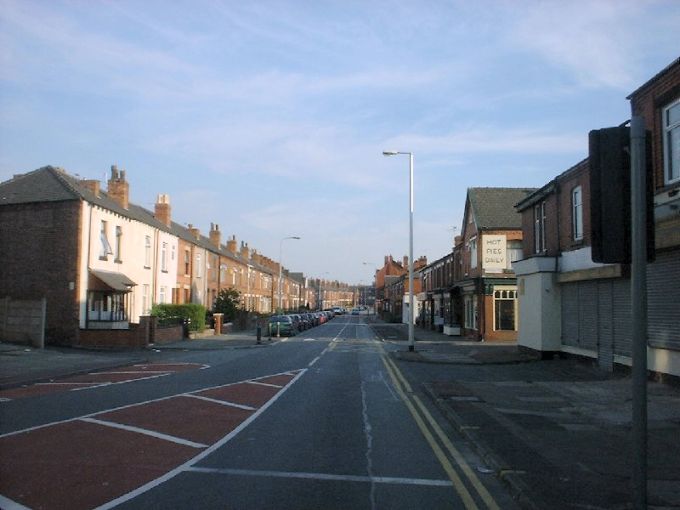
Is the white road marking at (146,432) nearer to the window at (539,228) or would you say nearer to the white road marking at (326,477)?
the white road marking at (326,477)

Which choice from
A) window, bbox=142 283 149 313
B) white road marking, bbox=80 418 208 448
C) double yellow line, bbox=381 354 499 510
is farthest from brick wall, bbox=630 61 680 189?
window, bbox=142 283 149 313

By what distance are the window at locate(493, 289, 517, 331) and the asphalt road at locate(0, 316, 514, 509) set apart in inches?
888

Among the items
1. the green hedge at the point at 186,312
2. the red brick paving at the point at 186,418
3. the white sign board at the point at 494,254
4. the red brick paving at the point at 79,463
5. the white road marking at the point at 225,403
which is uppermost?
the white sign board at the point at 494,254

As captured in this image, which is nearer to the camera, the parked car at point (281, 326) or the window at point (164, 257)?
the window at point (164, 257)

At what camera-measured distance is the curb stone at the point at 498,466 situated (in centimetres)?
644

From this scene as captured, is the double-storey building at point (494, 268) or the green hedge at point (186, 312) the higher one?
the double-storey building at point (494, 268)

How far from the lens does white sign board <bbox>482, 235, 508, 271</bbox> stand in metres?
37.0

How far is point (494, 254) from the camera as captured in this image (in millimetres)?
37062

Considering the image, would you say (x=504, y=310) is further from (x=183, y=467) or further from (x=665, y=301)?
(x=183, y=467)

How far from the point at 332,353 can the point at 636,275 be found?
80.2 ft

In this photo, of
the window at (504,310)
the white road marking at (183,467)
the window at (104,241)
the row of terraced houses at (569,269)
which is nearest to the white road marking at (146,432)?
the white road marking at (183,467)

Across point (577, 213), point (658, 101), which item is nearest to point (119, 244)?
point (577, 213)

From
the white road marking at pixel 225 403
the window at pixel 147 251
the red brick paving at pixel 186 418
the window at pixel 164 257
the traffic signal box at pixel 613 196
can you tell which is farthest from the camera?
the window at pixel 164 257

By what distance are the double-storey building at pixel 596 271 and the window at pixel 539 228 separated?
1.6 inches
